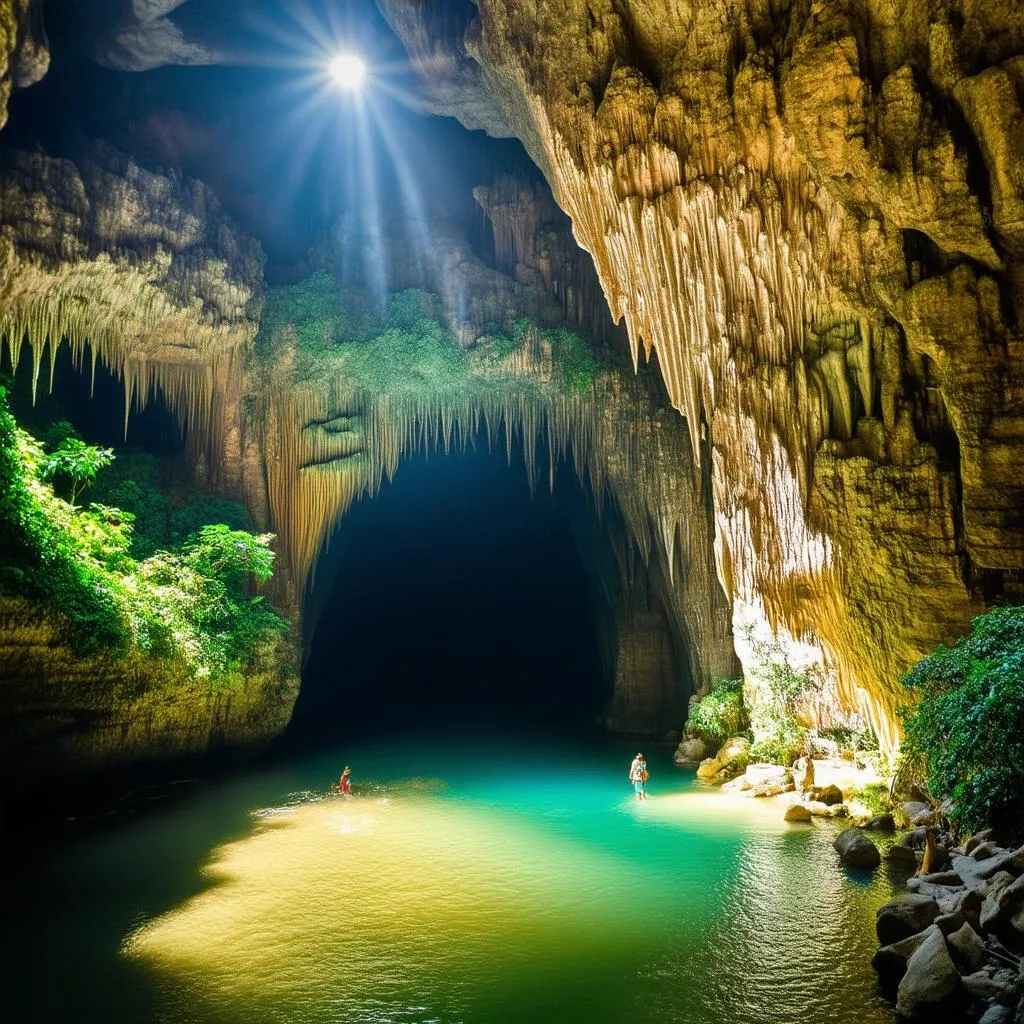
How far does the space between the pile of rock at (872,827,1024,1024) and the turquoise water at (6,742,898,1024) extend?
0.27 metres

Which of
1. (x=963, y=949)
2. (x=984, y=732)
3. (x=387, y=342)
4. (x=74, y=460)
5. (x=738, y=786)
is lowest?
(x=738, y=786)

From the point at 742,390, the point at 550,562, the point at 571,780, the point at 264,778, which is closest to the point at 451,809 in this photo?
the point at 571,780

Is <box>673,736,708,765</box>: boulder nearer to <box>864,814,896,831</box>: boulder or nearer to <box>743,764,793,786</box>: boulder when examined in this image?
<box>743,764,793,786</box>: boulder

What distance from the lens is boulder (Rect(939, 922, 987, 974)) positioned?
16.0 ft

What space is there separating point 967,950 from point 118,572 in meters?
11.4

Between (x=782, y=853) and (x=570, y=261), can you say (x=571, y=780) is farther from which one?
(x=570, y=261)

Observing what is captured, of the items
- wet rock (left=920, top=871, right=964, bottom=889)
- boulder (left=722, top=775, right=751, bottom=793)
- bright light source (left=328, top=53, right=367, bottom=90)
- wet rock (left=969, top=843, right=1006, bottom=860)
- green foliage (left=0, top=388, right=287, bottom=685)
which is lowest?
boulder (left=722, top=775, right=751, bottom=793)

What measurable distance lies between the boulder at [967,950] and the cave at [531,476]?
1.1 inches

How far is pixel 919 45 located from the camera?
9.20m

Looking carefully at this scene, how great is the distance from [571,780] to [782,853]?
578 centimetres

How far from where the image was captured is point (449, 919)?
6820 millimetres

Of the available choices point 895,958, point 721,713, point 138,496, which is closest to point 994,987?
point 895,958

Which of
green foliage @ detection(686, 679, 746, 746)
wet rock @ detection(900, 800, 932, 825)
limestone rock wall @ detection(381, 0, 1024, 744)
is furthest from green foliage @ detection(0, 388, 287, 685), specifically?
wet rock @ detection(900, 800, 932, 825)

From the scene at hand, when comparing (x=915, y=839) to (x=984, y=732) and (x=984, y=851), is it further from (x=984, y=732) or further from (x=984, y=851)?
(x=984, y=732)
